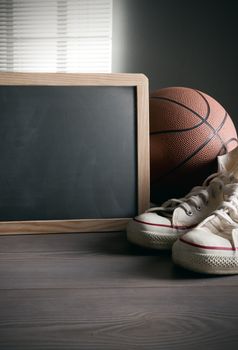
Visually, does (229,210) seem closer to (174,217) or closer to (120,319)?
(174,217)

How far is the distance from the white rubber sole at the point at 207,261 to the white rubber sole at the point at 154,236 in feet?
0.44

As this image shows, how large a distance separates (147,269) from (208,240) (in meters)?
0.16

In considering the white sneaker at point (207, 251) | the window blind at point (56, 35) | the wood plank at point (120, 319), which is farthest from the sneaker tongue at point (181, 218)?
the window blind at point (56, 35)

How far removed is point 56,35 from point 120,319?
2903mm

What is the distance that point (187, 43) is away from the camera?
111 inches

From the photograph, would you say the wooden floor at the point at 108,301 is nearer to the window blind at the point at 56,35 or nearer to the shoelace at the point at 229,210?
the shoelace at the point at 229,210

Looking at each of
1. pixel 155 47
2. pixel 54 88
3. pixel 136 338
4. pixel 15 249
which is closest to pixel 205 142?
pixel 54 88

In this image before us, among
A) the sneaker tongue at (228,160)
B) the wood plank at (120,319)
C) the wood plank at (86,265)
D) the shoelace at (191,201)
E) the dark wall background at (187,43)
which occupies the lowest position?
the wood plank at (86,265)

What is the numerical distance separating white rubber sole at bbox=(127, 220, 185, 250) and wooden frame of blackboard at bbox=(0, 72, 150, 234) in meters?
0.17

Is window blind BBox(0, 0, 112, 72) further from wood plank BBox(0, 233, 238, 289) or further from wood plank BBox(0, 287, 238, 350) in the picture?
wood plank BBox(0, 287, 238, 350)

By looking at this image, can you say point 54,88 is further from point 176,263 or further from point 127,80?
point 176,263

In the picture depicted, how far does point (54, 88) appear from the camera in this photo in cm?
115

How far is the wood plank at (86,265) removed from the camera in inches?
32.7

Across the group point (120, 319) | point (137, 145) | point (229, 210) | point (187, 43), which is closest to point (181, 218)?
point (229, 210)
